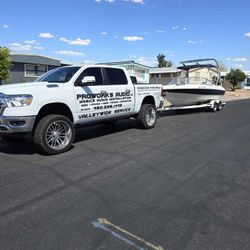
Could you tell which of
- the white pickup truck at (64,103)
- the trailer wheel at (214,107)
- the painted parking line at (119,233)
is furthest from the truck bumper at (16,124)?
the trailer wheel at (214,107)

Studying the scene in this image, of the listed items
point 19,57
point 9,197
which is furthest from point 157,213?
point 19,57

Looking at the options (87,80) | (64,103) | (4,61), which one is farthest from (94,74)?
(4,61)

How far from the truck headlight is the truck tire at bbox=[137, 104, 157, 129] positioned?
4.24 meters

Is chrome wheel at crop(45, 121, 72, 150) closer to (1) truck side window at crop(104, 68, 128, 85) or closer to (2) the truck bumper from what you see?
(2) the truck bumper

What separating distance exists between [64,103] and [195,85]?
880 centimetres

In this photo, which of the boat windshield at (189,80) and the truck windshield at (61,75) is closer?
→ the truck windshield at (61,75)

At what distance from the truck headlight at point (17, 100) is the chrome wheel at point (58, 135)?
737 mm

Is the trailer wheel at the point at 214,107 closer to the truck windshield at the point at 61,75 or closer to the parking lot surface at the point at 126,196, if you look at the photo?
the parking lot surface at the point at 126,196

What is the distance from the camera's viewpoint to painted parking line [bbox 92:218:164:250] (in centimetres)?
317

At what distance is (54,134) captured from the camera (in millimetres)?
6613

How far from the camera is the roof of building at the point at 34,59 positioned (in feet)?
96.5

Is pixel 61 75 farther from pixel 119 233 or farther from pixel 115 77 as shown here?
pixel 119 233

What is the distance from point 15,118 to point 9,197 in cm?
215

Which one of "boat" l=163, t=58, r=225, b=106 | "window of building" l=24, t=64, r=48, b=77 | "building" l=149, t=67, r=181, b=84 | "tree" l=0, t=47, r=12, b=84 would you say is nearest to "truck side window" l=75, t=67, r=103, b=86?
"boat" l=163, t=58, r=225, b=106
